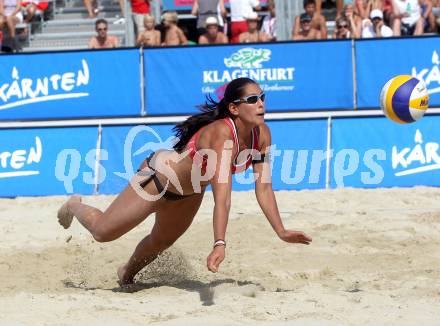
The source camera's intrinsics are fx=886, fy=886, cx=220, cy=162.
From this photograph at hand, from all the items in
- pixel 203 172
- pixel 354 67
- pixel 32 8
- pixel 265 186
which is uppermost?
pixel 32 8

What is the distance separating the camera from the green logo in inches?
429

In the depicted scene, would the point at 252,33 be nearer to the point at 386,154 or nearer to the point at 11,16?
the point at 386,154

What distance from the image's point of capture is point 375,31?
40.4 ft

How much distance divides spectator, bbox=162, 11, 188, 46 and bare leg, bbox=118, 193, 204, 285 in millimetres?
6594

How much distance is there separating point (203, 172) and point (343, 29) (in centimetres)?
719

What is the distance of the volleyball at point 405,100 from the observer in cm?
745

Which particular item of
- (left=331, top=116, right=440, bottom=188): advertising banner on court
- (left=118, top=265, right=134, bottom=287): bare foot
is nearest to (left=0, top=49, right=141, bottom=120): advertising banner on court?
(left=331, top=116, right=440, bottom=188): advertising banner on court

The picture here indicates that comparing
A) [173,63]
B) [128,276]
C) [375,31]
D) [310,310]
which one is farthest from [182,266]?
[375,31]

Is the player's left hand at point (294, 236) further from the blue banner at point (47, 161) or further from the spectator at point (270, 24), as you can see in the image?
the spectator at point (270, 24)

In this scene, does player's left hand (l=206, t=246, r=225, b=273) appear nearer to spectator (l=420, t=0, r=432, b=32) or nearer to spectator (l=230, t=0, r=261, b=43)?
spectator (l=230, t=0, r=261, b=43)

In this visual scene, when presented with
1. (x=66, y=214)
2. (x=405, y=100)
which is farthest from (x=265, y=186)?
(x=405, y=100)

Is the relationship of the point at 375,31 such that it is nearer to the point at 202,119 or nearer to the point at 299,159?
the point at 299,159

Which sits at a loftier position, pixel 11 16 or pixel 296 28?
pixel 11 16

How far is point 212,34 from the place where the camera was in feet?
40.1
